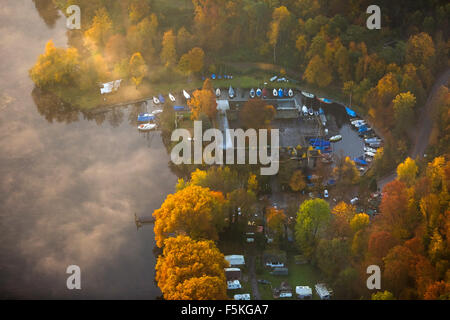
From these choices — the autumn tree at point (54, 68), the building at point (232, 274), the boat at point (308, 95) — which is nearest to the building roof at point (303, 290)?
the building at point (232, 274)

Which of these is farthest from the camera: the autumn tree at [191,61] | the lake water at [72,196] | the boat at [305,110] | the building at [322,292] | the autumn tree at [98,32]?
the autumn tree at [98,32]

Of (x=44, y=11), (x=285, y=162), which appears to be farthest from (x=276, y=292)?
(x=44, y=11)

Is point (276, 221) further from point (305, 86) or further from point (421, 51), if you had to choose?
point (421, 51)

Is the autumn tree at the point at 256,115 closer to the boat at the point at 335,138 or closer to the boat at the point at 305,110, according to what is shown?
the boat at the point at 305,110

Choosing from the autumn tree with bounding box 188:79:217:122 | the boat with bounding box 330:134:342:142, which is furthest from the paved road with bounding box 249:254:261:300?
the autumn tree with bounding box 188:79:217:122

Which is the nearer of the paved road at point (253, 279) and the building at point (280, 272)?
the paved road at point (253, 279)
